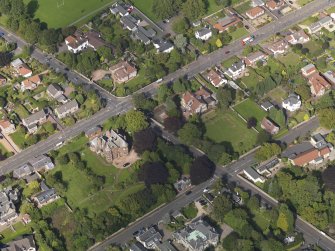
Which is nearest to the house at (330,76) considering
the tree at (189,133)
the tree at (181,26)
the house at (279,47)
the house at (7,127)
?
the house at (279,47)

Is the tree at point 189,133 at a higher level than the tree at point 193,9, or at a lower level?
lower

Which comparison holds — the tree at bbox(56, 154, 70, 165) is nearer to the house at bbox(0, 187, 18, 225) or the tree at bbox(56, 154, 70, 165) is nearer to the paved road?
the house at bbox(0, 187, 18, 225)

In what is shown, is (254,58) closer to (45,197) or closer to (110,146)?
(110,146)

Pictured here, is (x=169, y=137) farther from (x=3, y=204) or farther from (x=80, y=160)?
(x=3, y=204)

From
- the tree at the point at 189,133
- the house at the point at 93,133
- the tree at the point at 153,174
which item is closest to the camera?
the tree at the point at 153,174

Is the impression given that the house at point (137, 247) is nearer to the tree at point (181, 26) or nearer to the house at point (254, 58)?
the house at point (254, 58)

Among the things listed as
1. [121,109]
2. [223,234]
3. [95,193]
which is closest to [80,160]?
[95,193]
